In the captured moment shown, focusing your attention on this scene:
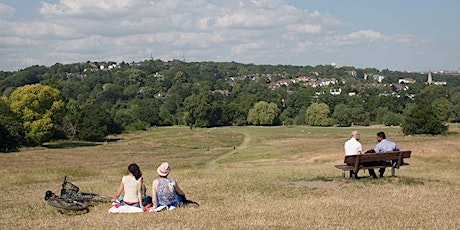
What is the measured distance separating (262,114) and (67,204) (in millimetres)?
129529

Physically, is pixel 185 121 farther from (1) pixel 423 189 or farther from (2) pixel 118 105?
(1) pixel 423 189

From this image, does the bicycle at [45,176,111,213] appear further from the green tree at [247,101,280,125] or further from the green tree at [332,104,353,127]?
the green tree at [332,104,353,127]

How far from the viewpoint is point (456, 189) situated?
1720 centimetres

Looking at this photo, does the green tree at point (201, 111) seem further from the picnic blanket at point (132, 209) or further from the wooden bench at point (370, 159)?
the picnic blanket at point (132, 209)

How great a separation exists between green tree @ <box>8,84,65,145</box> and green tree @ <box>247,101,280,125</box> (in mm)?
69365

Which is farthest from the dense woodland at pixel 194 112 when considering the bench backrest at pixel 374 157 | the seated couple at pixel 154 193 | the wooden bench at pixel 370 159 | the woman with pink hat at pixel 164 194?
the woman with pink hat at pixel 164 194

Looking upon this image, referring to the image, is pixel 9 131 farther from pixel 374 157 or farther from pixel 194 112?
pixel 374 157

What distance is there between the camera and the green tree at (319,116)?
143m

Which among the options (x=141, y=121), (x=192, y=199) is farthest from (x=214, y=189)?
(x=141, y=121)

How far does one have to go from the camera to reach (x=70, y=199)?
48.3 feet

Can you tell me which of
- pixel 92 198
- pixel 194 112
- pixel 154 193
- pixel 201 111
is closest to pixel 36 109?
pixel 201 111

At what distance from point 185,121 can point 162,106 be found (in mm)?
27110

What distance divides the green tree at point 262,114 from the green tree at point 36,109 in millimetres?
69365

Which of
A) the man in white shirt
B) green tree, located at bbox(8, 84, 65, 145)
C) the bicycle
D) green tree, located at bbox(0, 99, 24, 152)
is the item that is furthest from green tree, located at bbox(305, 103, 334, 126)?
the bicycle
